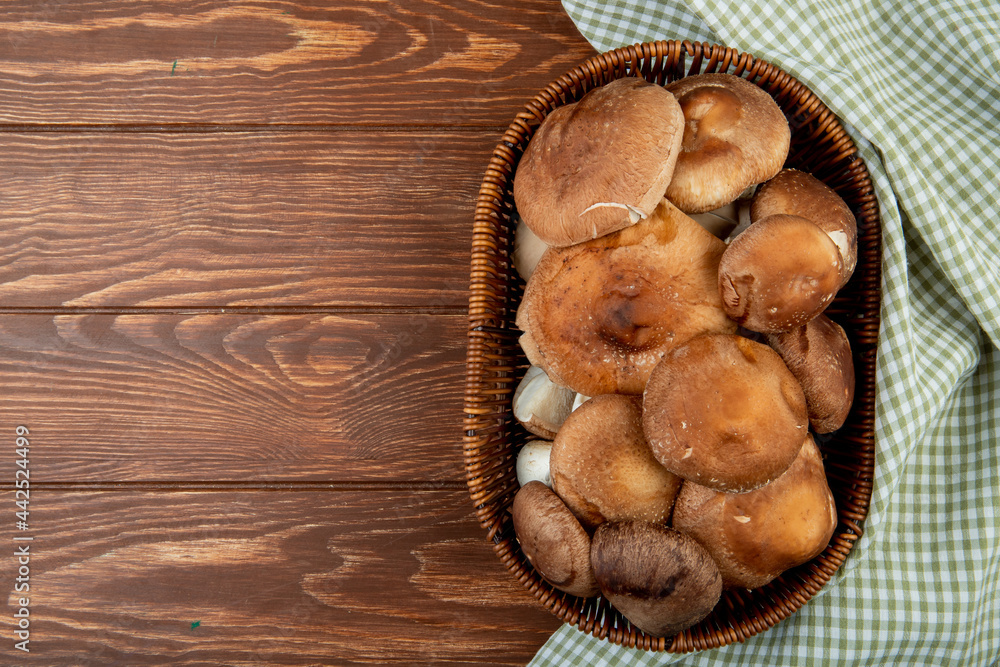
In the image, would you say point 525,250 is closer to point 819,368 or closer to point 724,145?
A: point 724,145

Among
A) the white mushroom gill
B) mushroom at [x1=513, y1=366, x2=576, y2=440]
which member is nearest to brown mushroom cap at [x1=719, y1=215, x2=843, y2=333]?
the white mushroom gill

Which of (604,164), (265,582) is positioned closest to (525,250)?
(604,164)

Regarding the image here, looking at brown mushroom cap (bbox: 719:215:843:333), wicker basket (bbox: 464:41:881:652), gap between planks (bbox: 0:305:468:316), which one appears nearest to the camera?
brown mushroom cap (bbox: 719:215:843:333)

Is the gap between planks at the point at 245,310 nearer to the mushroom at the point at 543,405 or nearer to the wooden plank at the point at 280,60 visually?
the mushroom at the point at 543,405

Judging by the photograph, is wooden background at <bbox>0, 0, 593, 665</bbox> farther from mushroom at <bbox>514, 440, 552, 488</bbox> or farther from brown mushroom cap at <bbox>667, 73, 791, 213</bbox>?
brown mushroom cap at <bbox>667, 73, 791, 213</bbox>

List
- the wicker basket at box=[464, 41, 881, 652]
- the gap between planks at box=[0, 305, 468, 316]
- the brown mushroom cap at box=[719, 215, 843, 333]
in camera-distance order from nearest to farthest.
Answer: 1. the brown mushroom cap at box=[719, 215, 843, 333]
2. the wicker basket at box=[464, 41, 881, 652]
3. the gap between planks at box=[0, 305, 468, 316]

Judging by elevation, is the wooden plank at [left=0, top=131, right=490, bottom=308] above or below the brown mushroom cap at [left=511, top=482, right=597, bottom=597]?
above

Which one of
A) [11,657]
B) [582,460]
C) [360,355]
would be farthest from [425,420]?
[11,657]
